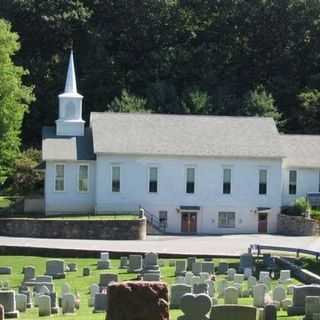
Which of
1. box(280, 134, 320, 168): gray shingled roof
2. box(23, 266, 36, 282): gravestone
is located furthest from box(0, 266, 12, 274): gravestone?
box(280, 134, 320, 168): gray shingled roof

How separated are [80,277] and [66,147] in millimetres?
26355

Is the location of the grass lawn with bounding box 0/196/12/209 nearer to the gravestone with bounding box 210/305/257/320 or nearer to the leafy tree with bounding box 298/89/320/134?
the leafy tree with bounding box 298/89/320/134

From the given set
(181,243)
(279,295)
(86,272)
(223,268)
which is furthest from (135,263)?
(279,295)

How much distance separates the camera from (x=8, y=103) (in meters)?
78.9

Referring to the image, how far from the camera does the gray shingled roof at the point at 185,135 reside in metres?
77.1

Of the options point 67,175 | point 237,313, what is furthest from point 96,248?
point 237,313

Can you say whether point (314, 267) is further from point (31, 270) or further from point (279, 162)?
point (279, 162)

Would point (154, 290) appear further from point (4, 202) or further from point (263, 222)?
point (4, 202)

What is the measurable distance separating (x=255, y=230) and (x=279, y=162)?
4690mm

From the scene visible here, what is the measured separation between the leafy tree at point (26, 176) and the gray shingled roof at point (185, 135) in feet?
Result: 20.3

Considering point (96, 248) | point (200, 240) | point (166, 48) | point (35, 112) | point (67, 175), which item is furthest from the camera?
point (166, 48)

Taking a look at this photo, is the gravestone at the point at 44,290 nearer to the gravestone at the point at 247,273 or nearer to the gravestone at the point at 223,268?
the gravestone at the point at 247,273

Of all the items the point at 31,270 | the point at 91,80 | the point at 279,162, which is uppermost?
the point at 91,80

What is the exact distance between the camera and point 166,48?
4321 inches
